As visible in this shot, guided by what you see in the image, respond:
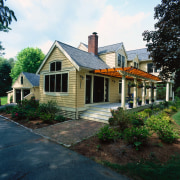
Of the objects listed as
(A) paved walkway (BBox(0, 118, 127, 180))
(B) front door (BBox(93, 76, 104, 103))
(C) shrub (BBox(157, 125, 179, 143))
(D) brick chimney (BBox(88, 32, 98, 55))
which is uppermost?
(D) brick chimney (BBox(88, 32, 98, 55))

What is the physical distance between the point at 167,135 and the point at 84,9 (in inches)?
313

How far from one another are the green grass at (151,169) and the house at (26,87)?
17.3 meters

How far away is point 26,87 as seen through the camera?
18859 millimetres

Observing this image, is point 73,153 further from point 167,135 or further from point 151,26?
point 151,26

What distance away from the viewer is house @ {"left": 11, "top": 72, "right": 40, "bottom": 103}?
18.1 meters

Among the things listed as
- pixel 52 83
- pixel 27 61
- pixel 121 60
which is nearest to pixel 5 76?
pixel 27 61

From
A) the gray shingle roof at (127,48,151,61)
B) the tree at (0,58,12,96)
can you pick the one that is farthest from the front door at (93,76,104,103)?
the tree at (0,58,12,96)

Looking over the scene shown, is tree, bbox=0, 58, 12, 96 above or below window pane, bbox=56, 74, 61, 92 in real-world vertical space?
above

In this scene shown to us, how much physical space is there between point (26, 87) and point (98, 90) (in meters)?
13.3

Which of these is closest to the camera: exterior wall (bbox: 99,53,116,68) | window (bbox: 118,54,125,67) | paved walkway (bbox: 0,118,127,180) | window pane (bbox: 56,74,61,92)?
paved walkway (bbox: 0,118,127,180)

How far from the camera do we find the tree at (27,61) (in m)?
33.9

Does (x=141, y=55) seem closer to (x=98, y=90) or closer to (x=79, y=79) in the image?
A: (x=98, y=90)

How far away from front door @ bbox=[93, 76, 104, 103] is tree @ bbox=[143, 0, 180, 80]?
→ 16.9ft

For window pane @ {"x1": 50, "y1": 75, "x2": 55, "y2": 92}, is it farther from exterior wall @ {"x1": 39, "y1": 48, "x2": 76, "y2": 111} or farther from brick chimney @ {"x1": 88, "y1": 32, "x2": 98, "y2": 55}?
brick chimney @ {"x1": 88, "y1": 32, "x2": 98, "y2": 55}
